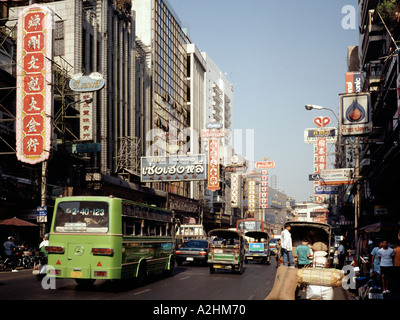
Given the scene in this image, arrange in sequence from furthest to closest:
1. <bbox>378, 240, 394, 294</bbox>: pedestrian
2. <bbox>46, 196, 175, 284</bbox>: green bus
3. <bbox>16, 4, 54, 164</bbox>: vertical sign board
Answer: <bbox>16, 4, 54, 164</bbox>: vertical sign board, <bbox>378, 240, 394, 294</bbox>: pedestrian, <bbox>46, 196, 175, 284</bbox>: green bus

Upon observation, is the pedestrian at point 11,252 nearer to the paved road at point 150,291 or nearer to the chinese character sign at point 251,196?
the paved road at point 150,291

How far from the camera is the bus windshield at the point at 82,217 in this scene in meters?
15.3

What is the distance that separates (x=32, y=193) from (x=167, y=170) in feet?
58.9

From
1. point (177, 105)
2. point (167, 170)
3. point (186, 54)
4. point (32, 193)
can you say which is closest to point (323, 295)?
point (32, 193)

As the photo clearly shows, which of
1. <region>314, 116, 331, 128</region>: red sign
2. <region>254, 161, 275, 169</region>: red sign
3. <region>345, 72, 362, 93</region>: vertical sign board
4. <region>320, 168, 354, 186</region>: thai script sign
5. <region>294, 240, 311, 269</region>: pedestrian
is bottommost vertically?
<region>294, 240, 311, 269</region>: pedestrian

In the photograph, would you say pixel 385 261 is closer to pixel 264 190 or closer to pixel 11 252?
pixel 11 252

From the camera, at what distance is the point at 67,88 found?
1570 inches

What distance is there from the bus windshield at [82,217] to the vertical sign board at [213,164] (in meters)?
48.1

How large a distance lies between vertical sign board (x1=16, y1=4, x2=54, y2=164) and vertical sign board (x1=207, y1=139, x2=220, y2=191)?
114 ft

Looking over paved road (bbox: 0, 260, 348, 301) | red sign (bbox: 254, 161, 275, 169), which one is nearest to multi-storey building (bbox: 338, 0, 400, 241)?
paved road (bbox: 0, 260, 348, 301)

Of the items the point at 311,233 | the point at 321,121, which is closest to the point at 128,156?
the point at 311,233

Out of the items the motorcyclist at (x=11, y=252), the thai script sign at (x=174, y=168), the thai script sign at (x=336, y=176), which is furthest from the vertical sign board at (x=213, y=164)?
the motorcyclist at (x=11, y=252)

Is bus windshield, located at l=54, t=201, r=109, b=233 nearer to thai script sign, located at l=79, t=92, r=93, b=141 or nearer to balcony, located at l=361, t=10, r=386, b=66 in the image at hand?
thai script sign, located at l=79, t=92, r=93, b=141

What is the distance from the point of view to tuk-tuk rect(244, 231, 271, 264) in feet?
117
